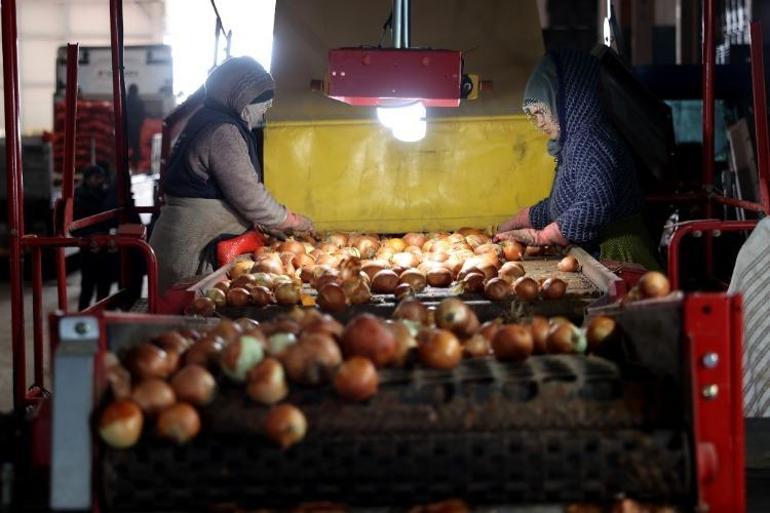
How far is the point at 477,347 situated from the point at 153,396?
0.90m

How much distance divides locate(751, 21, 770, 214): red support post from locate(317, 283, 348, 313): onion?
1996 mm

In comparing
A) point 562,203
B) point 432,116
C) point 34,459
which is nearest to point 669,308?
point 34,459

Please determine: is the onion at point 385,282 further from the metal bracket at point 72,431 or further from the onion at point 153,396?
the metal bracket at point 72,431

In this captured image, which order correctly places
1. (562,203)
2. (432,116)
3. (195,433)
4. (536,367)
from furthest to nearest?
(432,116), (562,203), (536,367), (195,433)

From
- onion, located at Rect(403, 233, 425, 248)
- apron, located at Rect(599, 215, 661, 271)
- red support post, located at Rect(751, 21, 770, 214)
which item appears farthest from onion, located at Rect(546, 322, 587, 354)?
onion, located at Rect(403, 233, 425, 248)

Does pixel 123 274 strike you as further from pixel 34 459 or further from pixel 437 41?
pixel 34 459

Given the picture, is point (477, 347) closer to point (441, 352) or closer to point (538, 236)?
point (441, 352)

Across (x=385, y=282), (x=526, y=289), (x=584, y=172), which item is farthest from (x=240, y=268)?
(x=584, y=172)

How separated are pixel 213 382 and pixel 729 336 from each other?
130 cm

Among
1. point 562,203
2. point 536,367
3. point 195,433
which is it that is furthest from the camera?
point 562,203

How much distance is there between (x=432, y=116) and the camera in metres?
6.15

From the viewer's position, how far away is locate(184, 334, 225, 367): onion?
8.86 ft

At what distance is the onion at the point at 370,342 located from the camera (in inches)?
103

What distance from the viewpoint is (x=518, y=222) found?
5910 millimetres
